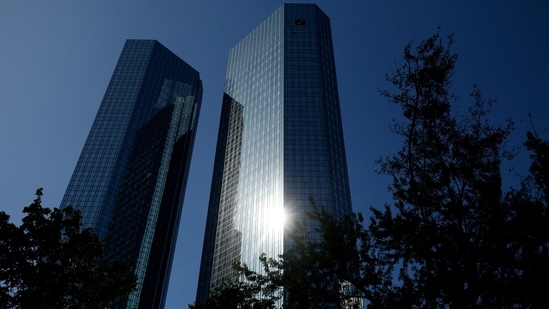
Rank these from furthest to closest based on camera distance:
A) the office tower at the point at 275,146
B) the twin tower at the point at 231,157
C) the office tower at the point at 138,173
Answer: the office tower at the point at 138,173
the twin tower at the point at 231,157
the office tower at the point at 275,146

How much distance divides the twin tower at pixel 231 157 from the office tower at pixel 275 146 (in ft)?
1.37

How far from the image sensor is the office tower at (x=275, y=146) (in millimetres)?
112062

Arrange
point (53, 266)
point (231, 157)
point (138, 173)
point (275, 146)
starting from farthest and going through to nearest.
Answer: point (138, 173), point (231, 157), point (275, 146), point (53, 266)

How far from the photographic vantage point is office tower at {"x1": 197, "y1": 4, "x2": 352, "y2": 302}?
368 feet

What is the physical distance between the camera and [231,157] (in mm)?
150375

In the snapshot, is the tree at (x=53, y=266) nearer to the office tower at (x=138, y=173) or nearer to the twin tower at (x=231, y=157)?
the twin tower at (x=231, y=157)

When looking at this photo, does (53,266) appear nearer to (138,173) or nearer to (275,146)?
(275,146)

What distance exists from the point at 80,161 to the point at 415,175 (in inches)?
6284

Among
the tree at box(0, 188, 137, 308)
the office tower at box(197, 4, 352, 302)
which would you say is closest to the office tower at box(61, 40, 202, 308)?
the office tower at box(197, 4, 352, 302)

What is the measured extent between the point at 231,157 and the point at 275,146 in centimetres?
3095

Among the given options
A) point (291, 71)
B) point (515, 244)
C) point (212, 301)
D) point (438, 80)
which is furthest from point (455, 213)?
point (291, 71)

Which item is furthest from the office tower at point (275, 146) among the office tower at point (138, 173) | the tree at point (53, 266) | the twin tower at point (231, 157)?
the tree at point (53, 266)

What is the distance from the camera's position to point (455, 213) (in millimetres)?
18656

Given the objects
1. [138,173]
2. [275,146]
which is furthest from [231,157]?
[138,173]
